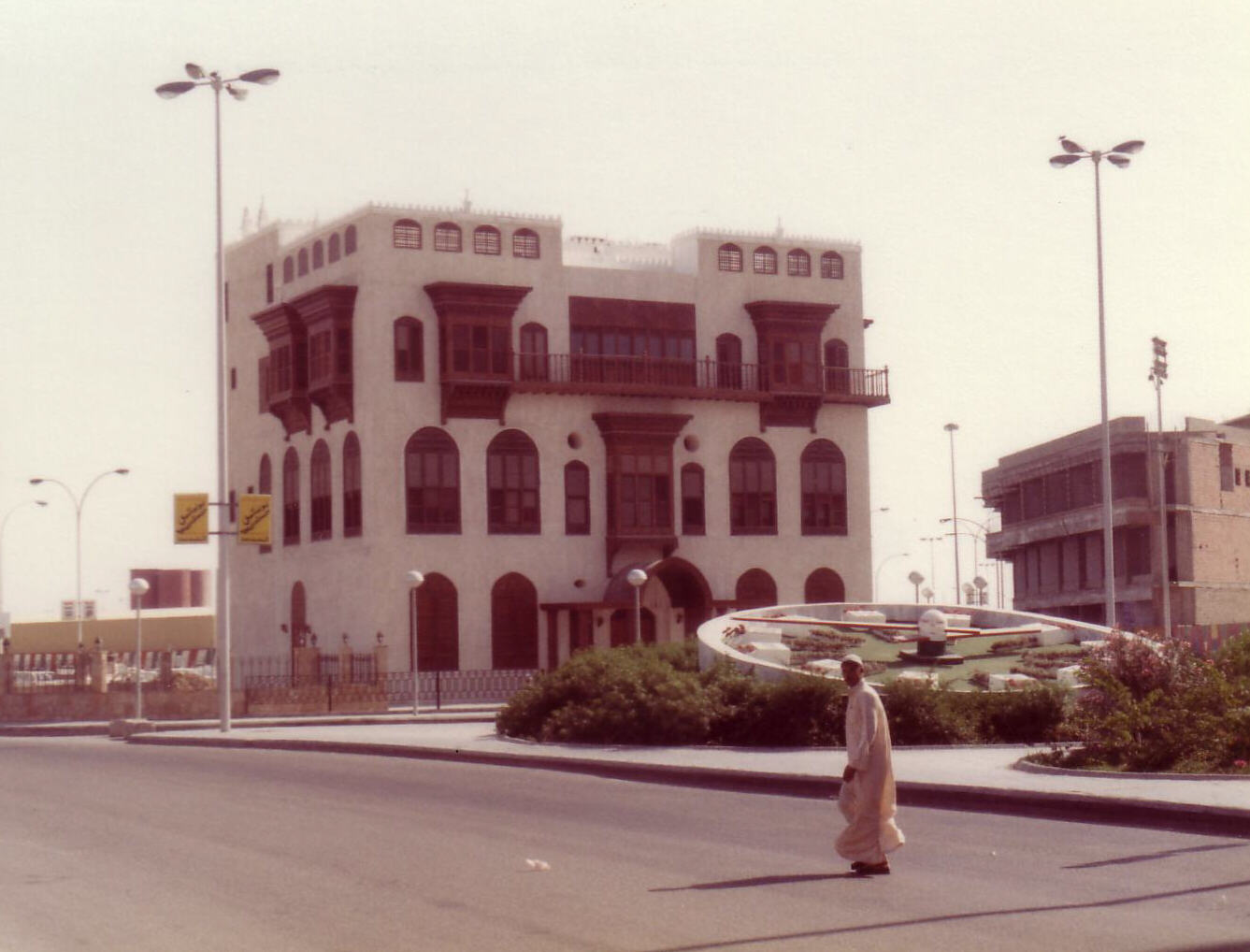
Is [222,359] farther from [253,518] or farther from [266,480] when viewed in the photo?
[266,480]

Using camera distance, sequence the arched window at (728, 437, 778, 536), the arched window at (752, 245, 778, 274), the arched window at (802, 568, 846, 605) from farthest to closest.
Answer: the arched window at (802, 568, 846, 605), the arched window at (752, 245, 778, 274), the arched window at (728, 437, 778, 536)

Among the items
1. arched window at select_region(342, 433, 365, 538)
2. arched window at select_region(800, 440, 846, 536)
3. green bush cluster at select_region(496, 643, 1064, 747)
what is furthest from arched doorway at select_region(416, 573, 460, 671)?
green bush cluster at select_region(496, 643, 1064, 747)

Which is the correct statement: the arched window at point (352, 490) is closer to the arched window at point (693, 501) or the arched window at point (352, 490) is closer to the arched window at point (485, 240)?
the arched window at point (485, 240)

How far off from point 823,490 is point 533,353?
38.4ft

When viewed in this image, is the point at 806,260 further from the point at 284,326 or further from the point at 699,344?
the point at 284,326

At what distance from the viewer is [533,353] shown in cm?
5806

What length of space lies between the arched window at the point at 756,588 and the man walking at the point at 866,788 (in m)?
47.2

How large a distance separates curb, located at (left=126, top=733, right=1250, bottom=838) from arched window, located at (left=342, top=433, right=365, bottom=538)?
27428mm

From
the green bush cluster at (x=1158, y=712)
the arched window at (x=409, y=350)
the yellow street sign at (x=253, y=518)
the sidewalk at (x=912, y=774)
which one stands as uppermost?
the arched window at (x=409, y=350)

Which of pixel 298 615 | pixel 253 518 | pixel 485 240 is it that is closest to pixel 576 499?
pixel 485 240

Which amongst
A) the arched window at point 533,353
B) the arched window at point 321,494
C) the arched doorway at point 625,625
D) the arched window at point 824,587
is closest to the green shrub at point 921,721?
the arched doorway at point 625,625

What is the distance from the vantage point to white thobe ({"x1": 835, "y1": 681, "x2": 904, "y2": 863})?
12.8 metres

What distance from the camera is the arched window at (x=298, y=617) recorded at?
58.8 meters

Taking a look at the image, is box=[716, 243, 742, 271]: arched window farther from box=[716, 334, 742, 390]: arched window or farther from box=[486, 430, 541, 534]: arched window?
box=[486, 430, 541, 534]: arched window
